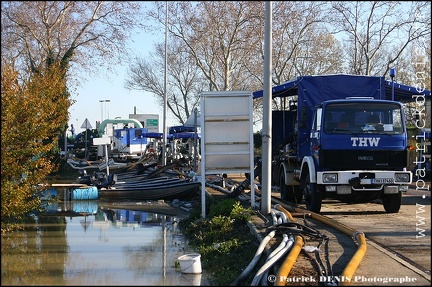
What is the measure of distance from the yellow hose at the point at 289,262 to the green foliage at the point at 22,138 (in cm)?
553

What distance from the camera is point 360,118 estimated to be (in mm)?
13008

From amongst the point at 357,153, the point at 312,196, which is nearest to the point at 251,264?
the point at 312,196

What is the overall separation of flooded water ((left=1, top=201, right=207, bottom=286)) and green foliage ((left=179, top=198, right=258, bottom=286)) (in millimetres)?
312

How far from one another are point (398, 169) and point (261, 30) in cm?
1304

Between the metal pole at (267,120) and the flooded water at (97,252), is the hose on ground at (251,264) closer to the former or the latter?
the flooded water at (97,252)

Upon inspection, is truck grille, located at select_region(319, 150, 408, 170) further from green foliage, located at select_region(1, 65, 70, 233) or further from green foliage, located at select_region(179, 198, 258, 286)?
green foliage, located at select_region(1, 65, 70, 233)

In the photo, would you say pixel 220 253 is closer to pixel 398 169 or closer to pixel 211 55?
pixel 398 169

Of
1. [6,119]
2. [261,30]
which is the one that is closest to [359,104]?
[6,119]

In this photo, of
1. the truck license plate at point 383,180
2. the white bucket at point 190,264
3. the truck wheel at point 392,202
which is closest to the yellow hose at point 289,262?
the white bucket at point 190,264

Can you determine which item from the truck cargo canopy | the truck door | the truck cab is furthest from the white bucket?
the truck cargo canopy

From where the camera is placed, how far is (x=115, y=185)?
65.8 feet

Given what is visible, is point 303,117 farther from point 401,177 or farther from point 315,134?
point 401,177

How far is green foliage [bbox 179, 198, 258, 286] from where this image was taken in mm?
8641

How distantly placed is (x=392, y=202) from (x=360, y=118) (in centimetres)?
231
